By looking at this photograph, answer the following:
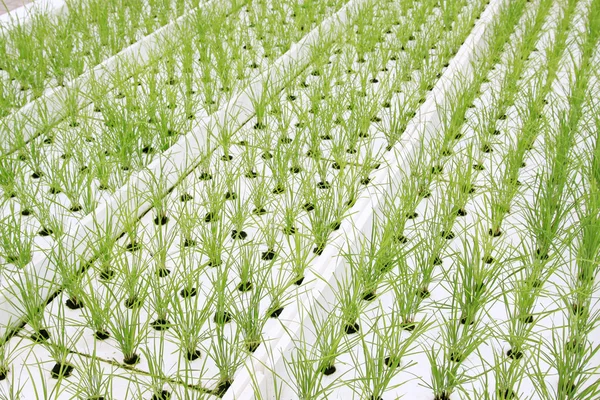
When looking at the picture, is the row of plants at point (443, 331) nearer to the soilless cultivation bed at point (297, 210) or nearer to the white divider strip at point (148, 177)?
the soilless cultivation bed at point (297, 210)

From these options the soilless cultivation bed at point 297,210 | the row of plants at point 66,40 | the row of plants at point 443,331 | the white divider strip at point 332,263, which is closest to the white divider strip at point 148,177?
the soilless cultivation bed at point 297,210

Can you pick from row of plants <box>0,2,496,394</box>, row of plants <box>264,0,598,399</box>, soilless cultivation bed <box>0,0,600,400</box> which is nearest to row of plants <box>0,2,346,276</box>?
soilless cultivation bed <box>0,0,600,400</box>

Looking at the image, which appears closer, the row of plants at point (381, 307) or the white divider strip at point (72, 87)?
the row of plants at point (381, 307)

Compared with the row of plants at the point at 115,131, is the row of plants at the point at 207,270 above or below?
below

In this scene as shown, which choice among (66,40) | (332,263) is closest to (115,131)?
(332,263)

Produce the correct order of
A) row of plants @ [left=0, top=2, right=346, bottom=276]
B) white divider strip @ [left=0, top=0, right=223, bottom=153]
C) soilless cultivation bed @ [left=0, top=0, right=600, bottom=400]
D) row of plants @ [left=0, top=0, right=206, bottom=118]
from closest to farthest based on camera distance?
1. soilless cultivation bed @ [left=0, top=0, right=600, bottom=400]
2. row of plants @ [left=0, top=2, right=346, bottom=276]
3. white divider strip @ [left=0, top=0, right=223, bottom=153]
4. row of plants @ [left=0, top=0, right=206, bottom=118]

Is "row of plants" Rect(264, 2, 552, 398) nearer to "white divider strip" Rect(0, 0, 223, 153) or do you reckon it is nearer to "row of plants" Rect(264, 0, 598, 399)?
"row of plants" Rect(264, 0, 598, 399)

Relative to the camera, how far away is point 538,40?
2.88 meters

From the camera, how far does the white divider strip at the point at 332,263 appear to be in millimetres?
1197

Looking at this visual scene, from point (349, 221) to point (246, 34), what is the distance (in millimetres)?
1415

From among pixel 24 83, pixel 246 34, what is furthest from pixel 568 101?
pixel 24 83

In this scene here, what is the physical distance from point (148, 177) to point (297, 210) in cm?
44

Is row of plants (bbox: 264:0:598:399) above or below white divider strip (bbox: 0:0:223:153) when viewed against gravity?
below

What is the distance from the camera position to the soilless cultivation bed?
1229 mm
